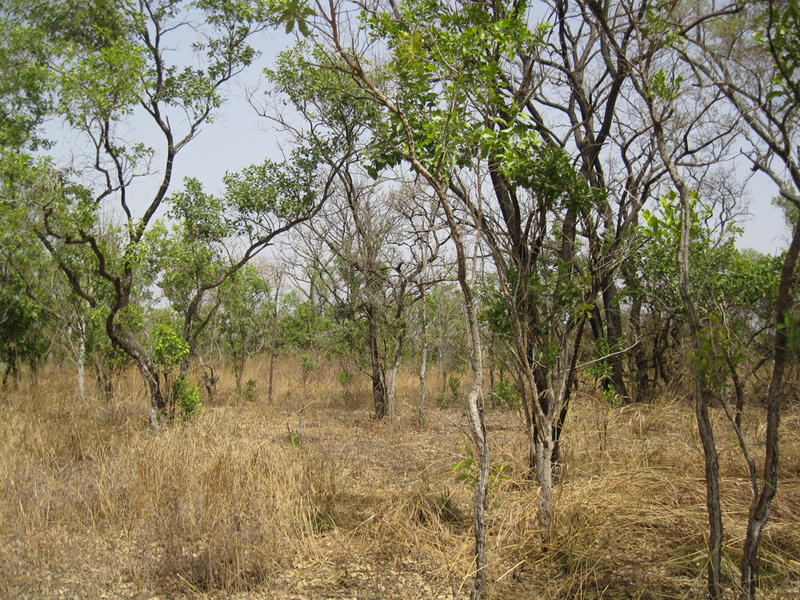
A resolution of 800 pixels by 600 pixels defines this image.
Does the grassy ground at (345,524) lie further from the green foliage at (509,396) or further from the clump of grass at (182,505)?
the green foliage at (509,396)

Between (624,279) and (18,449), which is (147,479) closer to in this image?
(18,449)

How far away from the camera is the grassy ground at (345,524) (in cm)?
349

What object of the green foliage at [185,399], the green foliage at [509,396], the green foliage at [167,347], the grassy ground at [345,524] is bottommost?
the grassy ground at [345,524]

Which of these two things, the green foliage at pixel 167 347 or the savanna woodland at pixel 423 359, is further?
the green foliage at pixel 167 347

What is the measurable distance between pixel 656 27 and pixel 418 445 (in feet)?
21.2

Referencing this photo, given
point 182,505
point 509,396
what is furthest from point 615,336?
point 182,505

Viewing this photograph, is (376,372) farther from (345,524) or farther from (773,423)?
(773,423)

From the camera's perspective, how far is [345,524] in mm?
4562

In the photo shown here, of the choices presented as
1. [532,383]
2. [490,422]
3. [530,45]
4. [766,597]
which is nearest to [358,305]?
[490,422]

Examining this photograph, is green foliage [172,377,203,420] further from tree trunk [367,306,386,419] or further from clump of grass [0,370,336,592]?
tree trunk [367,306,386,419]

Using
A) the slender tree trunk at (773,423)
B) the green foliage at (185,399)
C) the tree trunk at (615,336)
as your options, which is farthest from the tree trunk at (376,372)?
the slender tree trunk at (773,423)

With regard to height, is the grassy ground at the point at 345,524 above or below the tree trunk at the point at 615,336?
below

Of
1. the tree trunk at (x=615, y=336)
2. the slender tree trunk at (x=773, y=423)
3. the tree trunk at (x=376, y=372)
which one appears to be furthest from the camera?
the tree trunk at (x=376, y=372)

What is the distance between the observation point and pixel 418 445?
855 centimetres
